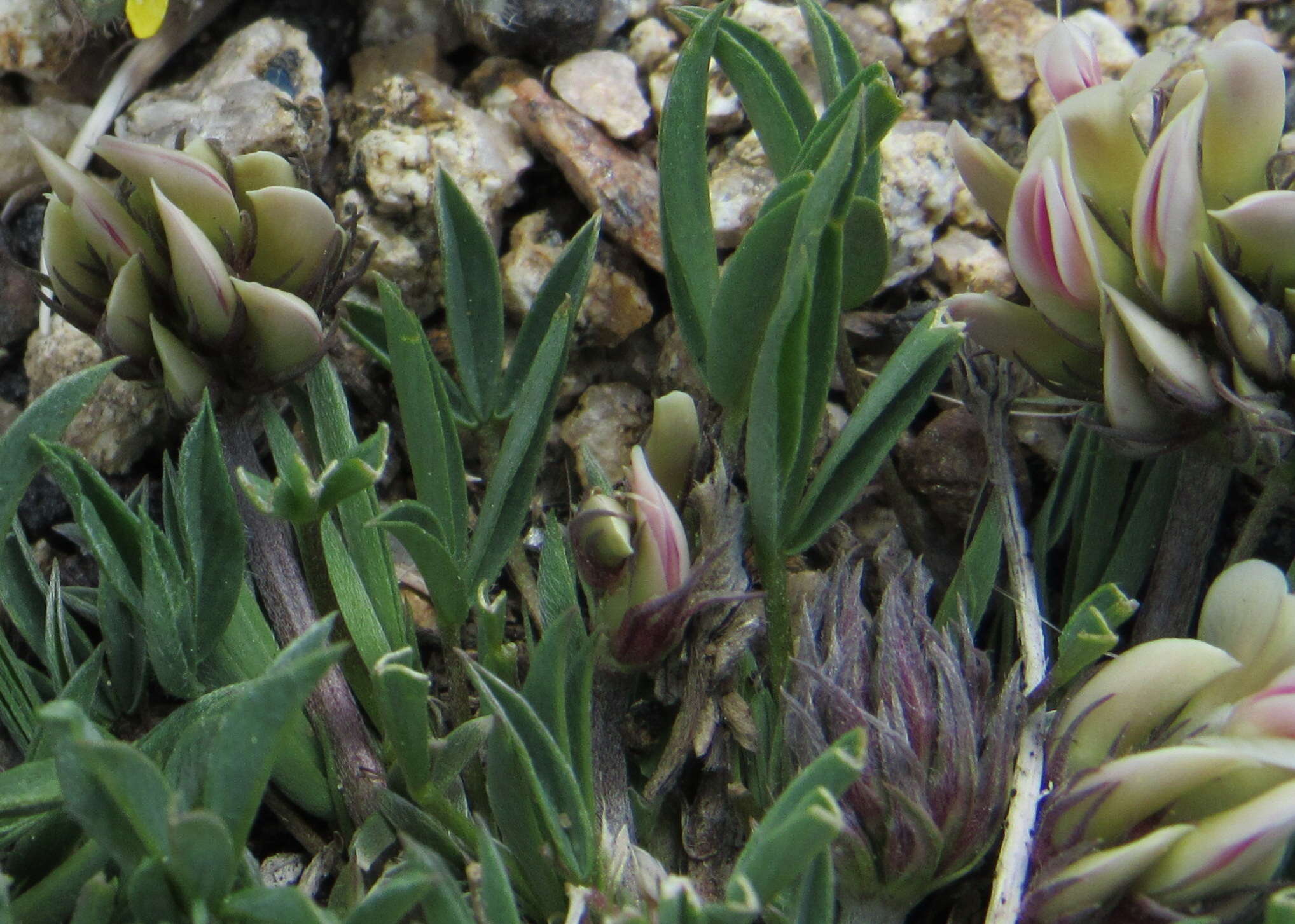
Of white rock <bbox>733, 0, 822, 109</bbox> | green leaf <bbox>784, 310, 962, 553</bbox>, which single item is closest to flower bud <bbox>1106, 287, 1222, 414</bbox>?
green leaf <bbox>784, 310, 962, 553</bbox>

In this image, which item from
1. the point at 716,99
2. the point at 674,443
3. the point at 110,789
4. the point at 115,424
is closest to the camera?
the point at 110,789

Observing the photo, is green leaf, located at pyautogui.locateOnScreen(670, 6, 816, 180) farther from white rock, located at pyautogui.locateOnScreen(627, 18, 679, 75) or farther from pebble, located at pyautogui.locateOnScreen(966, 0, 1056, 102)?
pebble, located at pyautogui.locateOnScreen(966, 0, 1056, 102)

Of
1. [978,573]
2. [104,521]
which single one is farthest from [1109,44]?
[104,521]

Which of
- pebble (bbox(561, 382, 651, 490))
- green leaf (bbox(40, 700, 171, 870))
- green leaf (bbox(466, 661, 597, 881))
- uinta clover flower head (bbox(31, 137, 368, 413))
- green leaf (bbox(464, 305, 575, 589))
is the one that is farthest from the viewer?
pebble (bbox(561, 382, 651, 490))

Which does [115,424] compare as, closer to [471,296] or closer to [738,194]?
[471,296]

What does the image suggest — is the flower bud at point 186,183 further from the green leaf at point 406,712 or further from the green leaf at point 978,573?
the green leaf at point 978,573
